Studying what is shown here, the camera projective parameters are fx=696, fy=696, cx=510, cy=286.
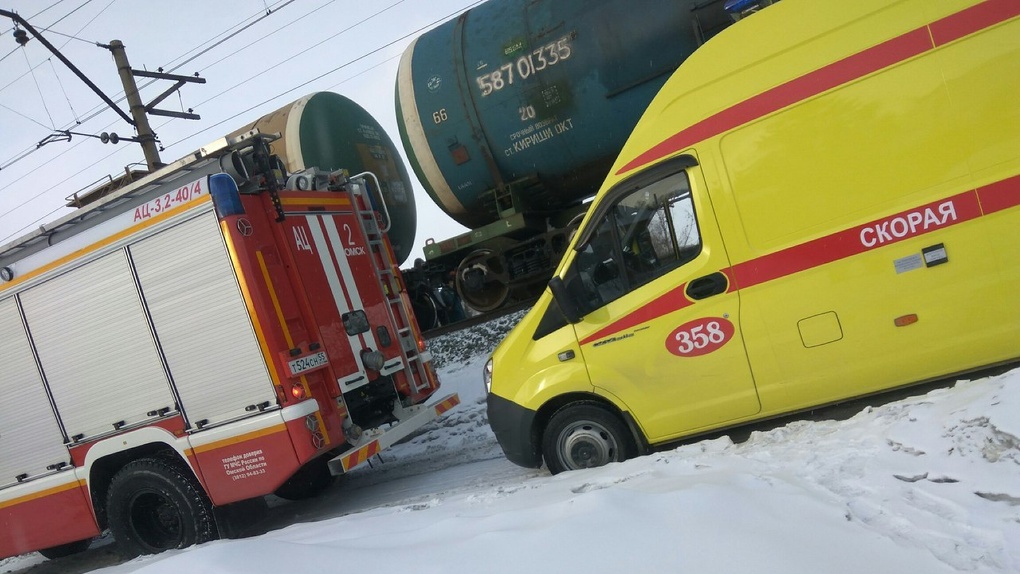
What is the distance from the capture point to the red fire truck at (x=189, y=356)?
5.52 metres

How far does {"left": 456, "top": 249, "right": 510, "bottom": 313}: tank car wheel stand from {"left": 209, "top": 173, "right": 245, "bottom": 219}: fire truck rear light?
4831mm

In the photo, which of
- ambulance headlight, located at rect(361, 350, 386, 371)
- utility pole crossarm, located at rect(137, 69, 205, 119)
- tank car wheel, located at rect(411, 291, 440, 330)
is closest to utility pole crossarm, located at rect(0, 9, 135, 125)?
utility pole crossarm, located at rect(137, 69, 205, 119)

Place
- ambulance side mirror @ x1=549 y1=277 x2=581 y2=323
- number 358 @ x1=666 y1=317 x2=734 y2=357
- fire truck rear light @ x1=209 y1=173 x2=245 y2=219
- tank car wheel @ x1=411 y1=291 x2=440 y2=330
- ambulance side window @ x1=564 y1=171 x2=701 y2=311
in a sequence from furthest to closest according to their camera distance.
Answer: tank car wheel @ x1=411 y1=291 x2=440 y2=330 < fire truck rear light @ x1=209 y1=173 x2=245 y2=219 < ambulance side mirror @ x1=549 y1=277 x2=581 y2=323 < ambulance side window @ x1=564 y1=171 x2=701 y2=311 < number 358 @ x1=666 y1=317 x2=734 y2=357

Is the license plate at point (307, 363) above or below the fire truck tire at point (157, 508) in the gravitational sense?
above

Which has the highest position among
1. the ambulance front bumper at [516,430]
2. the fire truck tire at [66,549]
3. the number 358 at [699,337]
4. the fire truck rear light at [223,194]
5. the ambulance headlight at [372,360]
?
the fire truck rear light at [223,194]

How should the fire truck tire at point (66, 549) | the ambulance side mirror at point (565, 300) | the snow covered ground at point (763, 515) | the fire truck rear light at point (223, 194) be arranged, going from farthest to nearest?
the fire truck tire at point (66, 549) → the fire truck rear light at point (223, 194) → the ambulance side mirror at point (565, 300) → the snow covered ground at point (763, 515)

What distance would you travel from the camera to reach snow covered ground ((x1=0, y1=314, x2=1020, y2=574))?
8.13 ft

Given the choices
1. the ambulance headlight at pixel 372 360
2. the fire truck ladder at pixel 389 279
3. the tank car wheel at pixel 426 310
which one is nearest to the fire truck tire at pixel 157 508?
the ambulance headlight at pixel 372 360

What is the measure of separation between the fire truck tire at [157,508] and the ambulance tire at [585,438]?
309 cm

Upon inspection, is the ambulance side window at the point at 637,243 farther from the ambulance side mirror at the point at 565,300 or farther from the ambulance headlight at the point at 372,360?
the ambulance headlight at the point at 372,360

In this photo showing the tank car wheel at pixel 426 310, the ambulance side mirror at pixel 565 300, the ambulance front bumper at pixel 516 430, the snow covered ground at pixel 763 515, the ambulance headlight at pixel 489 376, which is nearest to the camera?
the snow covered ground at pixel 763 515

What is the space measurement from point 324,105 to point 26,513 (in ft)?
20.3

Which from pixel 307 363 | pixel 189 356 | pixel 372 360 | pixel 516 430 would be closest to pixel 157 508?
pixel 189 356

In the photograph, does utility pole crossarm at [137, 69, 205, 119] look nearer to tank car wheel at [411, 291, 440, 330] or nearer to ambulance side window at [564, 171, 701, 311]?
tank car wheel at [411, 291, 440, 330]
